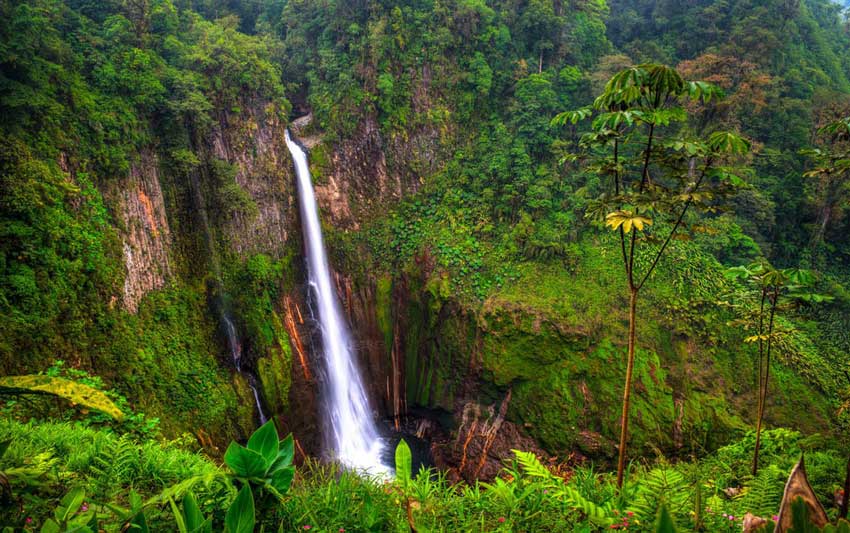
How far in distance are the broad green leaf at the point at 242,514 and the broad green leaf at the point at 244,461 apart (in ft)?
0.45

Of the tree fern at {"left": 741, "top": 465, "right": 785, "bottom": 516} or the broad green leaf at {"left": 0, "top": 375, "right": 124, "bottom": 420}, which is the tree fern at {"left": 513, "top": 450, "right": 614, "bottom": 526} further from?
the broad green leaf at {"left": 0, "top": 375, "right": 124, "bottom": 420}

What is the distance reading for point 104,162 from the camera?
6926 millimetres

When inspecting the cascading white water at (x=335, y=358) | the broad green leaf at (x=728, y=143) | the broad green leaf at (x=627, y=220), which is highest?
the broad green leaf at (x=728, y=143)

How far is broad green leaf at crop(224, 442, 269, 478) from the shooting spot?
5.19 feet

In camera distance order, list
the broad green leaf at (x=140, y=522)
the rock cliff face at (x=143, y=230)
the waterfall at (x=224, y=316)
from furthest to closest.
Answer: the waterfall at (x=224, y=316) < the rock cliff face at (x=143, y=230) < the broad green leaf at (x=140, y=522)

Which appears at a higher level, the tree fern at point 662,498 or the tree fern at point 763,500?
the tree fern at point 662,498

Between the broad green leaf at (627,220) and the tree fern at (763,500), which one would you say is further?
the broad green leaf at (627,220)

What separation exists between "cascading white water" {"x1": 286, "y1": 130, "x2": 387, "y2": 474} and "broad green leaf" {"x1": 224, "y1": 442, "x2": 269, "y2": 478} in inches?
353

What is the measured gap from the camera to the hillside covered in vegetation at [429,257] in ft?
9.85

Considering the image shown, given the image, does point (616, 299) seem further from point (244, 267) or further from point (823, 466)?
point (244, 267)

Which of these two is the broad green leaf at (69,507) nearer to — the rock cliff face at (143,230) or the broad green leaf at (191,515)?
the broad green leaf at (191,515)

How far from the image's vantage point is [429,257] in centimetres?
1124

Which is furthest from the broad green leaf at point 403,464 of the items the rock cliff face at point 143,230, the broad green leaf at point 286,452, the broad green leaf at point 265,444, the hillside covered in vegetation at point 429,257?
the rock cliff face at point 143,230

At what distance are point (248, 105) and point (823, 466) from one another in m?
11.6
